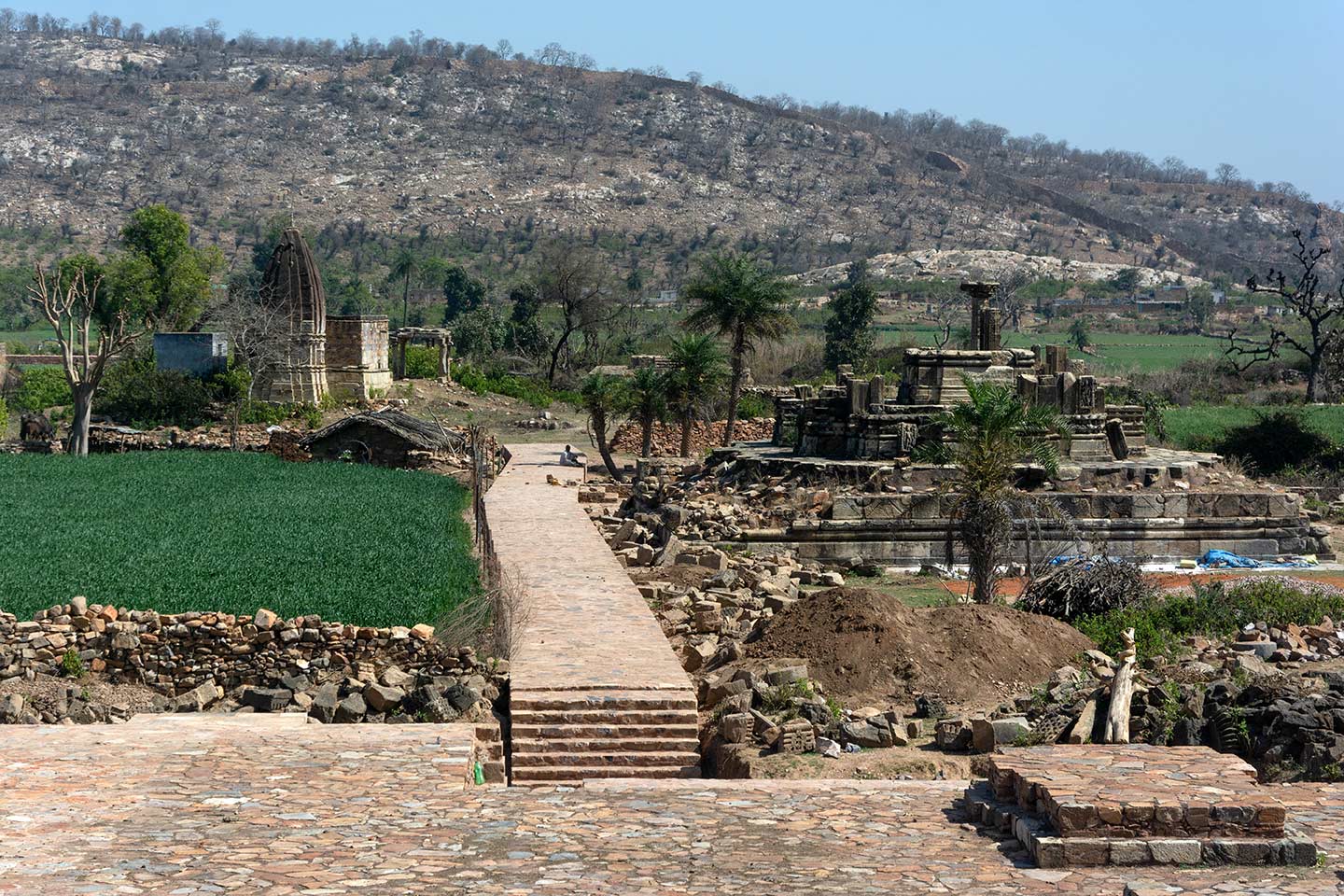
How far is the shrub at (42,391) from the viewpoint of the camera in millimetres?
43344

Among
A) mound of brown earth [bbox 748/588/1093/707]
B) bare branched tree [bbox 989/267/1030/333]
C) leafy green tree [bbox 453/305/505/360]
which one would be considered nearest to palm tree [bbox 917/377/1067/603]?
mound of brown earth [bbox 748/588/1093/707]

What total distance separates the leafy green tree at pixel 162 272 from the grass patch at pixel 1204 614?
42.2m

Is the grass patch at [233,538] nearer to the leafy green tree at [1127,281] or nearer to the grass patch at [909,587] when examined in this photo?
the grass patch at [909,587]

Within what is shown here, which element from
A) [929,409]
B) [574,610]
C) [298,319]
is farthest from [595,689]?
[298,319]

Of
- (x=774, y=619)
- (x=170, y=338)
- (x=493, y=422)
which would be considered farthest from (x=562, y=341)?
(x=774, y=619)

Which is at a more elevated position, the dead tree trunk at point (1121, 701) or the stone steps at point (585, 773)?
the dead tree trunk at point (1121, 701)

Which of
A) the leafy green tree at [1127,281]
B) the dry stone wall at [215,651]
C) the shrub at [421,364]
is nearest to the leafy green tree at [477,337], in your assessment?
the shrub at [421,364]

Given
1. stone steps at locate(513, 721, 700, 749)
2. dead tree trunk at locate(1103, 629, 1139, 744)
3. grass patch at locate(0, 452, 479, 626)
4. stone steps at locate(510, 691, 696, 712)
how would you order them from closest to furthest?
dead tree trunk at locate(1103, 629, 1139, 744), stone steps at locate(513, 721, 700, 749), stone steps at locate(510, 691, 696, 712), grass patch at locate(0, 452, 479, 626)

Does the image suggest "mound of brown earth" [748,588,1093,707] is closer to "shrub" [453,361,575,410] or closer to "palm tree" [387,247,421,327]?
"shrub" [453,361,575,410]

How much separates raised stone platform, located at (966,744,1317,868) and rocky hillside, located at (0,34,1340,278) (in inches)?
3596

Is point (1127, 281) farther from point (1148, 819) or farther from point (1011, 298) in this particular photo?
point (1148, 819)

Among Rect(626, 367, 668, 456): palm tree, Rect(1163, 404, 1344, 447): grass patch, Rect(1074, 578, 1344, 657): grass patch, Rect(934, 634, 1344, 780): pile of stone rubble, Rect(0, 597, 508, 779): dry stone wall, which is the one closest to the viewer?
Rect(934, 634, 1344, 780): pile of stone rubble

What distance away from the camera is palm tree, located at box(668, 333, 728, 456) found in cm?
3222

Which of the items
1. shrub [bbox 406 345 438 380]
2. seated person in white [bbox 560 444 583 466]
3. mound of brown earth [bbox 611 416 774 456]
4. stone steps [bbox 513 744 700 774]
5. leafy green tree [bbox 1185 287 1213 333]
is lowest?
stone steps [bbox 513 744 700 774]
